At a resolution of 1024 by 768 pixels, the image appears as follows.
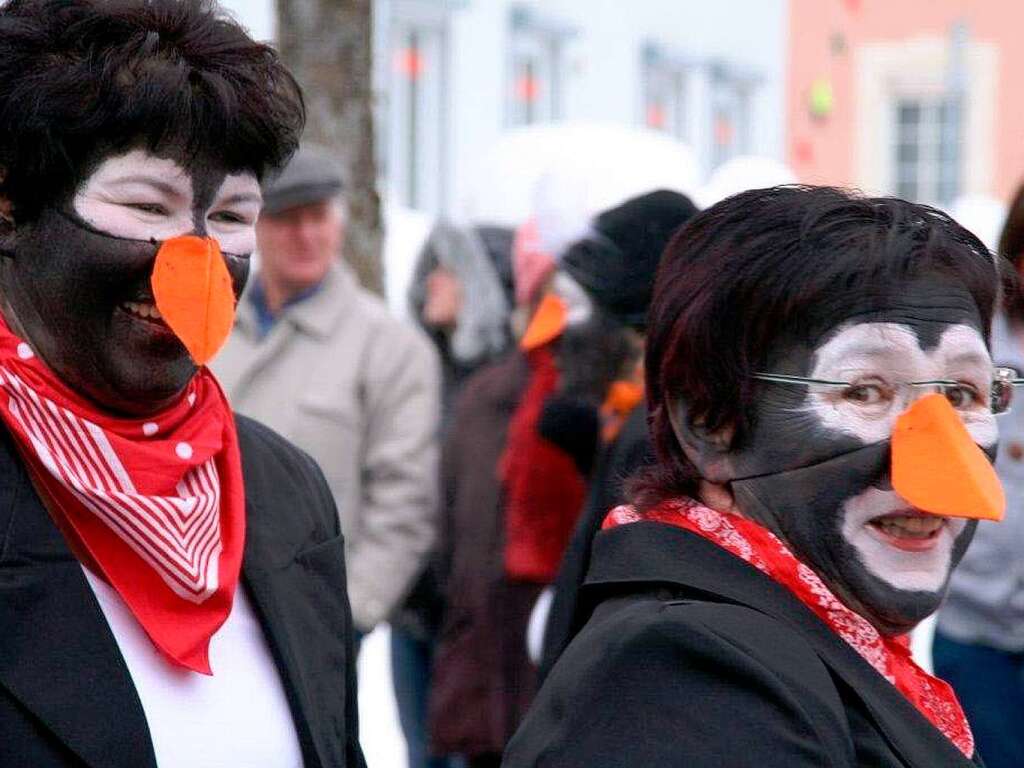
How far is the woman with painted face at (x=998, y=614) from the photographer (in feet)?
13.6

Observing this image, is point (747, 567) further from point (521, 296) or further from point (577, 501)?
point (521, 296)

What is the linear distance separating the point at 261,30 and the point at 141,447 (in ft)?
25.3

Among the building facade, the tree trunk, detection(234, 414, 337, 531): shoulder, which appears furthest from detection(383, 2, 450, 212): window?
detection(234, 414, 337, 531): shoulder

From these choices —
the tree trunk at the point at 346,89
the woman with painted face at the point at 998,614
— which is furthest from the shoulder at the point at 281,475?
the tree trunk at the point at 346,89

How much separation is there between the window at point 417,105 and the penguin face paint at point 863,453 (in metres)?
10.1

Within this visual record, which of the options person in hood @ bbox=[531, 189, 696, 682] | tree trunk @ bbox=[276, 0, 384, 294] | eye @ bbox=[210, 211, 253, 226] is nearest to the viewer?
eye @ bbox=[210, 211, 253, 226]

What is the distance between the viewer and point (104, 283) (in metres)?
2.39

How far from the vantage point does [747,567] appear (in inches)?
84.0

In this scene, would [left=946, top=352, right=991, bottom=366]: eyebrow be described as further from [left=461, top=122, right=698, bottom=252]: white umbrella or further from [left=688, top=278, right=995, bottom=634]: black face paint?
[left=461, top=122, right=698, bottom=252]: white umbrella

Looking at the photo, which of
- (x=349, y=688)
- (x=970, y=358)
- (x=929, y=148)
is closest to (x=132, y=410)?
(x=349, y=688)

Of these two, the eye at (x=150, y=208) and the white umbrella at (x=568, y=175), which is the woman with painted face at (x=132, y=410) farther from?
the white umbrella at (x=568, y=175)

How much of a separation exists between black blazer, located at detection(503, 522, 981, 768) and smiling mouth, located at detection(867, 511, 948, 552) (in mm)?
149

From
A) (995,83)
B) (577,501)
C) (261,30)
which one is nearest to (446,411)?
(577,501)

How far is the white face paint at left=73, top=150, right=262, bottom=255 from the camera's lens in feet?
7.87
